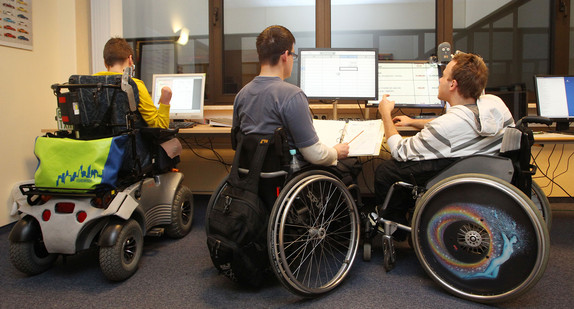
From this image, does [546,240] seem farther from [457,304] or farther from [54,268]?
[54,268]

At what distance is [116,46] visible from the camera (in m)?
1.93

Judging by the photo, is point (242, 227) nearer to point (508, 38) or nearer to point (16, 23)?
point (16, 23)

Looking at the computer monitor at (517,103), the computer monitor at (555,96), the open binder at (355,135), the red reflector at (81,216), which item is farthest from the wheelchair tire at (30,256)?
the computer monitor at (555,96)

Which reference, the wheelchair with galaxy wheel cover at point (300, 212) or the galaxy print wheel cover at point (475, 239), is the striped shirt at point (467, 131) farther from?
the wheelchair with galaxy wheel cover at point (300, 212)

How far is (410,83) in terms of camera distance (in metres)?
2.36

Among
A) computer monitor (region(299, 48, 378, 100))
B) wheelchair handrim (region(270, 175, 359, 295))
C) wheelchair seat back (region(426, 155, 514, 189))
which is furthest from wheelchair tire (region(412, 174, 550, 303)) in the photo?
computer monitor (region(299, 48, 378, 100))

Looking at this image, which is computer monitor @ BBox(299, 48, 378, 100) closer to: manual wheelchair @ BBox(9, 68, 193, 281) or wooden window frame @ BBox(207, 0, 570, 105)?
wooden window frame @ BBox(207, 0, 570, 105)

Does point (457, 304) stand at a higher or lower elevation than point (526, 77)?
lower

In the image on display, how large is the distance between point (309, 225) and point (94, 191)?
0.99 m

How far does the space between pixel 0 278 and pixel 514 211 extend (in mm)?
2285

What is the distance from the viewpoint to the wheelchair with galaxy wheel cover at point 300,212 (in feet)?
4.09

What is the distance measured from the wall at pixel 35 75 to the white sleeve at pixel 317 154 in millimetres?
2248

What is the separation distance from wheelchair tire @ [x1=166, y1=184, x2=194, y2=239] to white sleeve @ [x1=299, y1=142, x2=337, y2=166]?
1032 mm

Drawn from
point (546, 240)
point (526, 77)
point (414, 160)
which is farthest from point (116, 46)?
point (526, 77)
